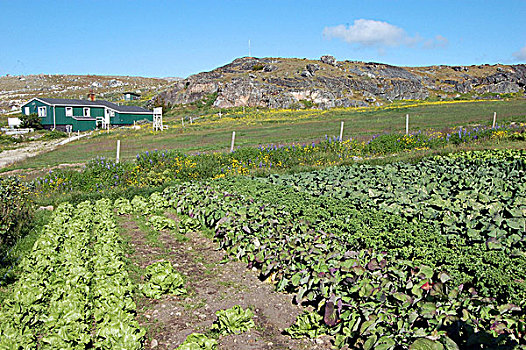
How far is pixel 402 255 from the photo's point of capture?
4656 mm

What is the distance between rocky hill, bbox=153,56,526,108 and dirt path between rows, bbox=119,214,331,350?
55.4 metres

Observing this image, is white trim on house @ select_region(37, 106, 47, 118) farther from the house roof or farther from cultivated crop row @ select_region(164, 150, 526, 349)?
cultivated crop row @ select_region(164, 150, 526, 349)

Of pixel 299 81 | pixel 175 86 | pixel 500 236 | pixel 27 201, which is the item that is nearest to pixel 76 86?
pixel 175 86

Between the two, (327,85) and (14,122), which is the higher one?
(327,85)

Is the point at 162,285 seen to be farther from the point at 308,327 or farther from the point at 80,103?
the point at 80,103

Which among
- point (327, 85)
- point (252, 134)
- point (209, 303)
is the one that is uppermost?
point (327, 85)

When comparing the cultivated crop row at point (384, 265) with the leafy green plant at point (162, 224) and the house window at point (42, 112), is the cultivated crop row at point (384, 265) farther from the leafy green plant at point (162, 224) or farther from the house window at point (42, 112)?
the house window at point (42, 112)

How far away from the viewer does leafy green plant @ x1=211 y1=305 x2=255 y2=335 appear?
4.44m

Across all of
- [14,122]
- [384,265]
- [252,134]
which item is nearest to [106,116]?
[14,122]

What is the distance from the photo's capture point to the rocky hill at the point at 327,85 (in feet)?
210

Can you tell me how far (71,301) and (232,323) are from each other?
173cm

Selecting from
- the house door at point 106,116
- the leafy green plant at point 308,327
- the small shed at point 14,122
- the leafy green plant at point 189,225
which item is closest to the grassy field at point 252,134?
the house door at point 106,116

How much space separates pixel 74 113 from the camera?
46.8 m

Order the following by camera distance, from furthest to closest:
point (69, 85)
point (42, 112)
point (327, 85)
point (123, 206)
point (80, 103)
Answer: point (69, 85) → point (327, 85) → point (80, 103) → point (42, 112) → point (123, 206)
